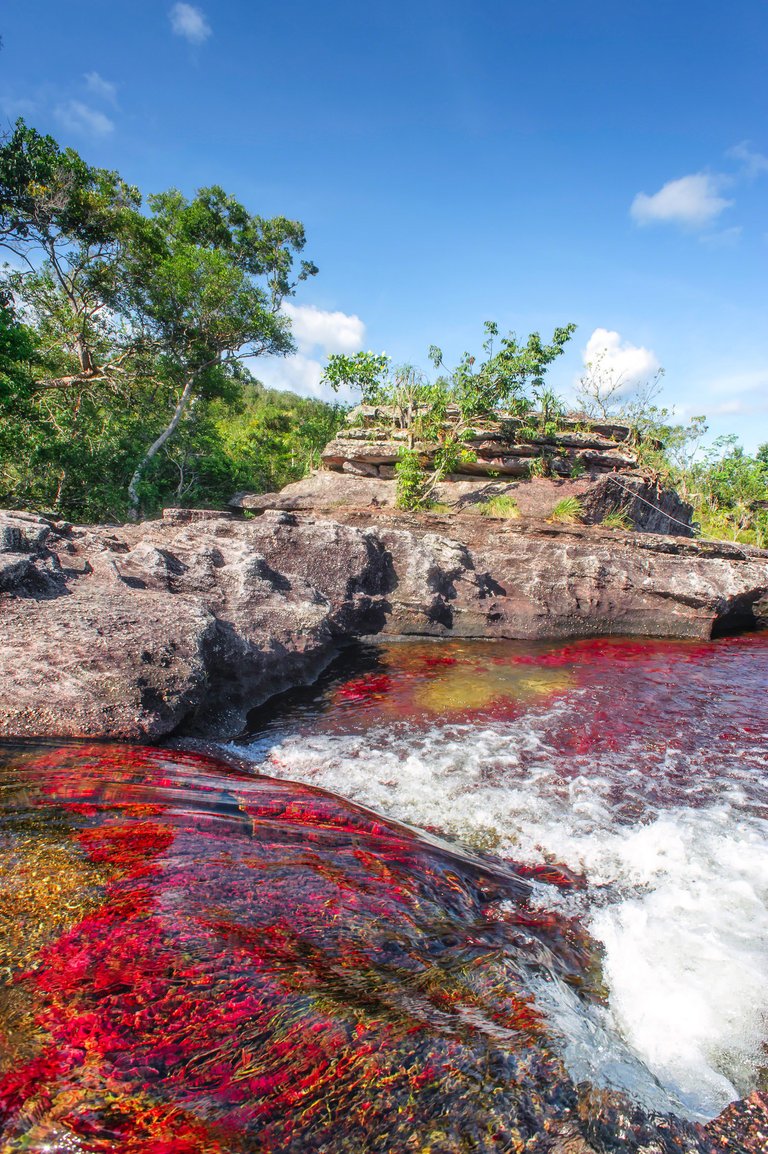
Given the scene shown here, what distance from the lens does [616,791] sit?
15.1ft

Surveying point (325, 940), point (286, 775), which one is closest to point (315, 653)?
point (286, 775)

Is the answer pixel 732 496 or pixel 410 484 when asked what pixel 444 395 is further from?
pixel 732 496

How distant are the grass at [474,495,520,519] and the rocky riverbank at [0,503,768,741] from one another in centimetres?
140

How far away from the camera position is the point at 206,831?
2.95 metres

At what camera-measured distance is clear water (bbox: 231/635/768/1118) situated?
A: 94.7 inches

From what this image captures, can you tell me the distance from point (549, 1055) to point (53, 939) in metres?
1.84

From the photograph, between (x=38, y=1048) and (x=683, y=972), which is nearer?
(x=38, y=1048)

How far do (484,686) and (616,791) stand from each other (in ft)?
9.79

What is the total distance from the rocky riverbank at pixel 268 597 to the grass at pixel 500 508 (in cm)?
140

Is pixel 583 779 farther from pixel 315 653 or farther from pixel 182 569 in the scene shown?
pixel 182 569

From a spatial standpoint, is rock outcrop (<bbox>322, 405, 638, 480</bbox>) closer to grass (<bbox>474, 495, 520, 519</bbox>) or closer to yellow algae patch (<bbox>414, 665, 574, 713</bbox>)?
grass (<bbox>474, 495, 520, 519</bbox>)

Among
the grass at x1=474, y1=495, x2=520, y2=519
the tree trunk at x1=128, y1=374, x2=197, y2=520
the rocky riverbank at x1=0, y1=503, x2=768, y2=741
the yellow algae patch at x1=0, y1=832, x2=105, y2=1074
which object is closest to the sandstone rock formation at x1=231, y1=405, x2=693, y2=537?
the grass at x1=474, y1=495, x2=520, y2=519

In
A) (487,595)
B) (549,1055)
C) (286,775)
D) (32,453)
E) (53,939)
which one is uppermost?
(32,453)

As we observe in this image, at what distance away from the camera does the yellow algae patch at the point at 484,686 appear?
6.83 metres
